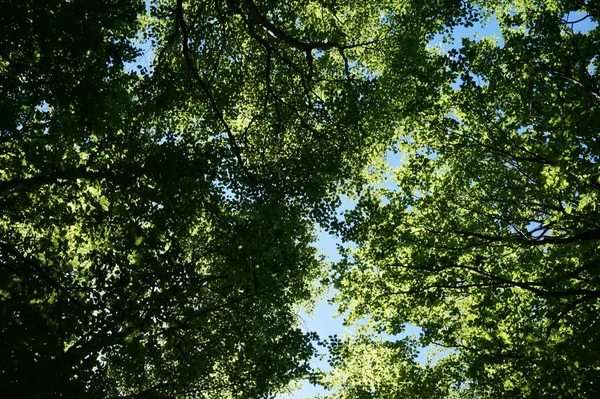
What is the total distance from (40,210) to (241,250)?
485cm

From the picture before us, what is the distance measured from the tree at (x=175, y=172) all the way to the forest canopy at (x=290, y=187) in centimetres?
7

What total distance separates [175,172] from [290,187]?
9.69 feet

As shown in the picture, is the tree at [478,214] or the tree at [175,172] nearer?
the tree at [175,172]

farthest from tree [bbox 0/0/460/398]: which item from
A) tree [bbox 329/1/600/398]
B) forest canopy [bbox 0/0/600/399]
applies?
tree [bbox 329/1/600/398]

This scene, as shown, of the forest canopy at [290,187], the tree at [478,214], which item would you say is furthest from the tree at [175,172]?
the tree at [478,214]

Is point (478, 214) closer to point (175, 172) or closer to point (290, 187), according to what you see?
point (290, 187)

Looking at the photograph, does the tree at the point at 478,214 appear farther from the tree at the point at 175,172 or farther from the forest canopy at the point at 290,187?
the tree at the point at 175,172

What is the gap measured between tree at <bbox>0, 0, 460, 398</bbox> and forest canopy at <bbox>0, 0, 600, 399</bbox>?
0.22ft

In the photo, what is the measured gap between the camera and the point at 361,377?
50.7ft

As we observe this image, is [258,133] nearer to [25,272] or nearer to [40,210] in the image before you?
[40,210]

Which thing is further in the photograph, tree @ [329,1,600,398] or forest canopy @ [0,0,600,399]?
tree @ [329,1,600,398]

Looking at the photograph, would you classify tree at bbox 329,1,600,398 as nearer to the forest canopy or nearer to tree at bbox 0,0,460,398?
the forest canopy

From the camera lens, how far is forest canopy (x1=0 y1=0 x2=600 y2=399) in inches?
278

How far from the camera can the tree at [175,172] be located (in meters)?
6.80
